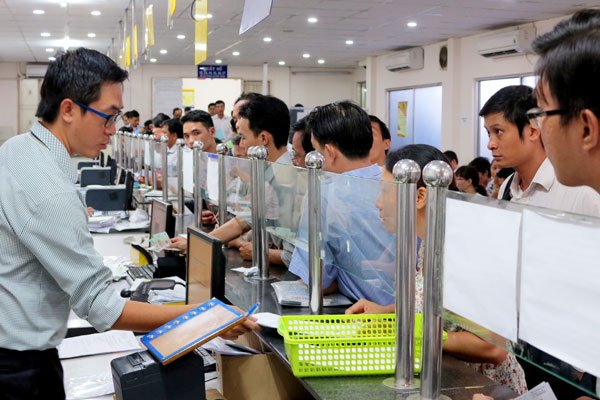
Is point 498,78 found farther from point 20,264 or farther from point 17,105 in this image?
point 17,105

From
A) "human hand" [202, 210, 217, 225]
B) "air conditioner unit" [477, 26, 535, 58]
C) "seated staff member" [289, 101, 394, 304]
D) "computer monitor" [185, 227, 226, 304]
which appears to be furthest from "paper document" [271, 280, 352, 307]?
"air conditioner unit" [477, 26, 535, 58]

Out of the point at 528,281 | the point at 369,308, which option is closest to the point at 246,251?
the point at 369,308

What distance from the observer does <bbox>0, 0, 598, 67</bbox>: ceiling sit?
9711 millimetres

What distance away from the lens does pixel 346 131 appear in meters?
2.59

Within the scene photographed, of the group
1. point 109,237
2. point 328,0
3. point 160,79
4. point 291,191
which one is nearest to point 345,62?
point 160,79

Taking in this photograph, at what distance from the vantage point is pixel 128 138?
30.6 feet

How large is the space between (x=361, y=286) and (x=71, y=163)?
928 millimetres

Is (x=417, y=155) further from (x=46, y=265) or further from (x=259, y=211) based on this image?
(x=46, y=265)

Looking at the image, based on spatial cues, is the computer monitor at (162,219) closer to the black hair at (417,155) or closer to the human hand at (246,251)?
the human hand at (246,251)

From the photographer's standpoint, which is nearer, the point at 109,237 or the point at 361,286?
the point at 361,286

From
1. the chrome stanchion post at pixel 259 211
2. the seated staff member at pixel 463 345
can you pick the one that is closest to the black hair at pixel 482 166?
the chrome stanchion post at pixel 259 211

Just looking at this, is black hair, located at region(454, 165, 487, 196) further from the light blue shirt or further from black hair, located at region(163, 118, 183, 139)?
the light blue shirt

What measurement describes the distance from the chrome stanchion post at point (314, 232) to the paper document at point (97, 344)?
28.2 inches

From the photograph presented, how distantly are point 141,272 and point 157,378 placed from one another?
1.86 meters
